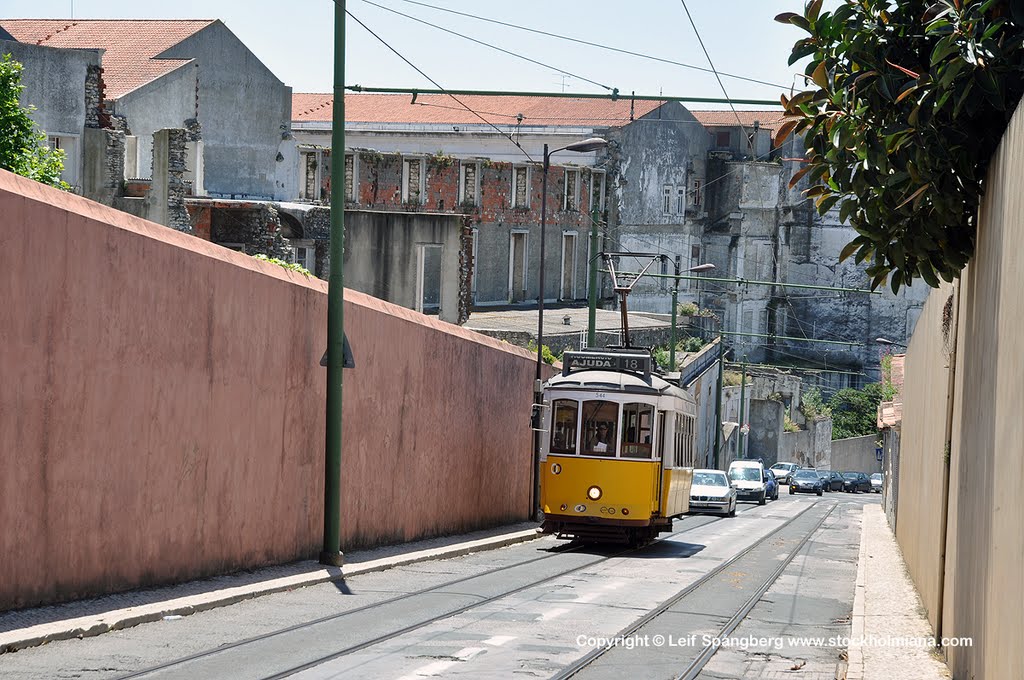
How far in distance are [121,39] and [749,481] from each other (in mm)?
27182

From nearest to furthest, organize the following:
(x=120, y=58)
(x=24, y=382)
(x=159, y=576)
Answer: (x=24, y=382)
(x=159, y=576)
(x=120, y=58)

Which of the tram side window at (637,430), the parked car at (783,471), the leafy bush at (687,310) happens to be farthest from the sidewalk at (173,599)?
the leafy bush at (687,310)

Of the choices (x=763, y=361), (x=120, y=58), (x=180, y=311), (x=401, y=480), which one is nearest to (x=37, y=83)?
(x=120, y=58)

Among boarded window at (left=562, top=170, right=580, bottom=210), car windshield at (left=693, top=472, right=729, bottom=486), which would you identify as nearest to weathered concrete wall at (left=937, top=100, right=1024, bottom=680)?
car windshield at (left=693, top=472, right=729, bottom=486)

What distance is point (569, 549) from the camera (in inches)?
888

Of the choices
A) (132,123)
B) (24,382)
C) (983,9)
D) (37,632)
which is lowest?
(37,632)

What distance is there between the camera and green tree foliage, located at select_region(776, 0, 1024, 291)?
28.8ft

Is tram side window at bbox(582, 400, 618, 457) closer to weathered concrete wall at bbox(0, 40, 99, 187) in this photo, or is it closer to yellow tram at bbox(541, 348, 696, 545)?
yellow tram at bbox(541, 348, 696, 545)

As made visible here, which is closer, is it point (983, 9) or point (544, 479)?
point (983, 9)

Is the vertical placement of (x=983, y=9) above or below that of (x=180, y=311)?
above

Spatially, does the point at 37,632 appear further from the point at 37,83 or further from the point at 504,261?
the point at 504,261

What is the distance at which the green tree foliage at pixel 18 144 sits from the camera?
24.4 meters

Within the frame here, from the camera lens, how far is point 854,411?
7775cm

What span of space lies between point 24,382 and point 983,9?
7.76 metres
